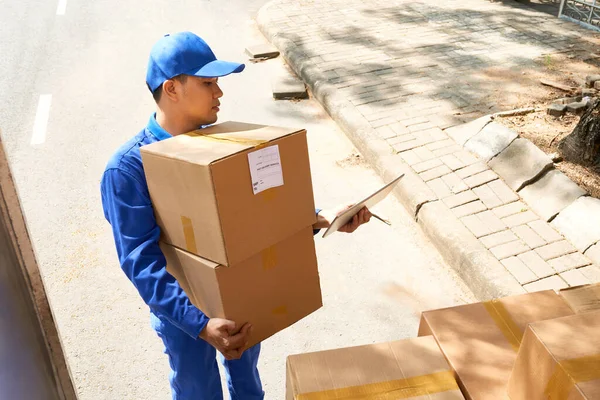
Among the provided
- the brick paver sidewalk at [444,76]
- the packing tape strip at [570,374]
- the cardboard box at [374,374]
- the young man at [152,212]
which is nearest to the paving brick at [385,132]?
the brick paver sidewalk at [444,76]

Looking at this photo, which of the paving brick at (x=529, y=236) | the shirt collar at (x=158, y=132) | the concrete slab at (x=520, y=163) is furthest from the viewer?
the concrete slab at (x=520, y=163)

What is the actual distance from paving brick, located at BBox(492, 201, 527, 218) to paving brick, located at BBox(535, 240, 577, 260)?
0.47 meters

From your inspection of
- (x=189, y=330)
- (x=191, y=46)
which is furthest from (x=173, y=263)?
(x=191, y=46)

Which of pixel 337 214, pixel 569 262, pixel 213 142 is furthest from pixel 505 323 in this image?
pixel 569 262

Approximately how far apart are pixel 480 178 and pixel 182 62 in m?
3.57

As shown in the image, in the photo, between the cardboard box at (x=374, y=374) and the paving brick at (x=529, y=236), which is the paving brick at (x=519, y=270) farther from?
the cardboard box at (x=374, y=374)

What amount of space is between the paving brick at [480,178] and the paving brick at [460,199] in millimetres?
114

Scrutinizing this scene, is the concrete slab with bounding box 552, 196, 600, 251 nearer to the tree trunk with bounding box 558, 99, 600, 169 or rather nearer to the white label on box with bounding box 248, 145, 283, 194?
the tree trunk with bounding box 558, 99, 600, 169

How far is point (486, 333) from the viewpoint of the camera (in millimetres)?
2293

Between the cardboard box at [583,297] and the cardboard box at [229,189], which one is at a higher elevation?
the cardboard box at [229,189]

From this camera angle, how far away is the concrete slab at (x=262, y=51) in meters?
8.77

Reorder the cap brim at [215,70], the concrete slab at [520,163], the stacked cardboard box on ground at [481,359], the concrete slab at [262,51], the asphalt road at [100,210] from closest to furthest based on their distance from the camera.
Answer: the stacked cardboard box on ground at [481,359] → the cap brim at [215,70] → the asphalt road at [100,210] → the concrete slab at [520,163] → the concrete slab at [262,51]

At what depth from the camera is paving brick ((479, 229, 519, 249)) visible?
4.49 m

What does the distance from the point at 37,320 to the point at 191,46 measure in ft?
3.91
